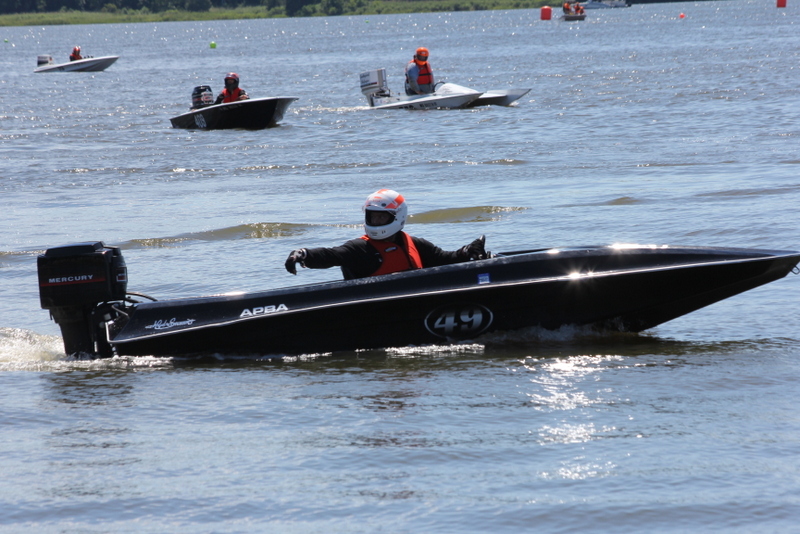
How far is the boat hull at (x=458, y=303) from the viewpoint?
695 cm

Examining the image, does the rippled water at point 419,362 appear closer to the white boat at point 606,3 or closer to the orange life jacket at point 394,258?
the orange life jacket at point 394,258

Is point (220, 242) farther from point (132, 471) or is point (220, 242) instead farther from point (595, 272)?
point (132, 471)

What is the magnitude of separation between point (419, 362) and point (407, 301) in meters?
0.43

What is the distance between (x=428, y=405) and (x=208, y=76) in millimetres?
40941

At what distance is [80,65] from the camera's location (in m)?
49.7

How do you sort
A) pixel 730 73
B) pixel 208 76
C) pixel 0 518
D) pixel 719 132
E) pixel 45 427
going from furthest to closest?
pixel 208 76, pixel 730 73, pixel 719 132, pixel 45 427, pixel 0 518

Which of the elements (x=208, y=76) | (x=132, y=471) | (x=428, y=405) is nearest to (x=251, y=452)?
(x=132, y=471)

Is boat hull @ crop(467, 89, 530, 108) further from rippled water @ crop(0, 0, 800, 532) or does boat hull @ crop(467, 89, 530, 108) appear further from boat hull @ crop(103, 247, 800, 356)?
boat hull @ crop(103, 247, 800, 356)

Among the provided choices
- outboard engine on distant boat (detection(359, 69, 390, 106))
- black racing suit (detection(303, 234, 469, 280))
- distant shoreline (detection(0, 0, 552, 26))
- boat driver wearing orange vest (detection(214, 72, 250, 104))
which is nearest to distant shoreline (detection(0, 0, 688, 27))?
distant shoreline (detection(0, 0, 552, 26))

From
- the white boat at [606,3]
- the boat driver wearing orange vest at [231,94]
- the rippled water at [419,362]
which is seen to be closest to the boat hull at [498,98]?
the rippled water at [419,362]

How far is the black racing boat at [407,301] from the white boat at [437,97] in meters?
18.4

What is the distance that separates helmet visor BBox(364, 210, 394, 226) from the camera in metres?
7.16

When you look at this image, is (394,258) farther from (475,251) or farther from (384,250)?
(475,251)

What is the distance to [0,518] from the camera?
464 cm
